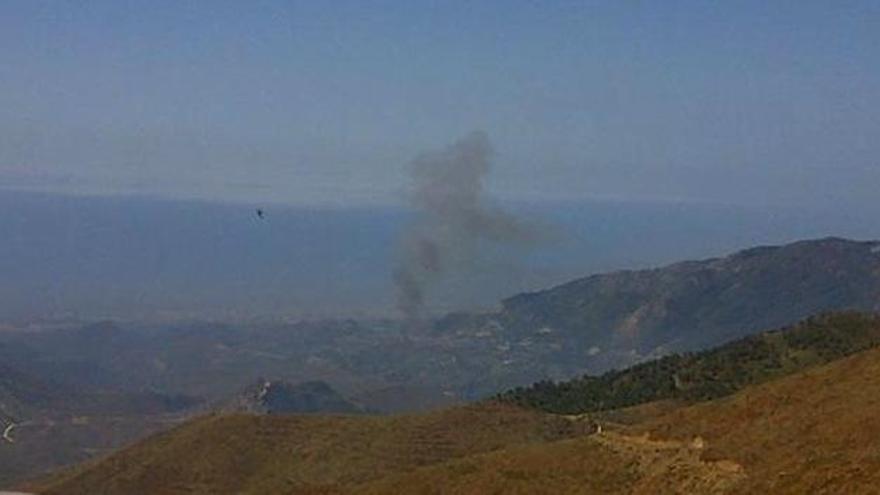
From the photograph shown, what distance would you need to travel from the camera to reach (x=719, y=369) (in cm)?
14562

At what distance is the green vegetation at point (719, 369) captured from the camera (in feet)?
458

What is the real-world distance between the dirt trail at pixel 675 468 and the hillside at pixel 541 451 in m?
0.13

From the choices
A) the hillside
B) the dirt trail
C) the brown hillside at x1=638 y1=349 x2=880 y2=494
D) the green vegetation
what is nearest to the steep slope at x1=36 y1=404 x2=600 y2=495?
the hillside

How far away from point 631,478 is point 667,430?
10.8 metres

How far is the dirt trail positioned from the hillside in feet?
0.43

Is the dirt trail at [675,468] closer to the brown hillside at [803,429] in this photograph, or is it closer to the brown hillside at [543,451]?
the brown hillside at [543,451]

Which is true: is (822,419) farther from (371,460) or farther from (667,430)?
(371,460)

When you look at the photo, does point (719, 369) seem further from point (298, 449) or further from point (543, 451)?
point (543, 451)

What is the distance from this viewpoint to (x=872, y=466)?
51219 mm

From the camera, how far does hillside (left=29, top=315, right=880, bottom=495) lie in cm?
6488

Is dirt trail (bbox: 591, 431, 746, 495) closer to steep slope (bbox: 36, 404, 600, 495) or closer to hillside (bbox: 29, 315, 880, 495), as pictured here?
hillside (bbox: 29, 315, 880, 495)

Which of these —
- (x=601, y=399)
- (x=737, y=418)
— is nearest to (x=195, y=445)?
(x=601, y=399)

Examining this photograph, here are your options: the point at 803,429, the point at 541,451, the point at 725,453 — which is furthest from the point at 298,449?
the point at 803,429

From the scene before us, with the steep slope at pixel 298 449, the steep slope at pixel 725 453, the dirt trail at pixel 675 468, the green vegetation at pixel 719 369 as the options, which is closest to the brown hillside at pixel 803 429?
the steep slope at pixel 725 453
